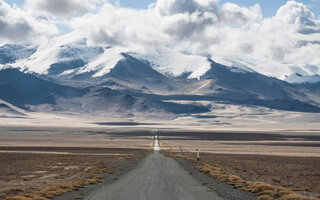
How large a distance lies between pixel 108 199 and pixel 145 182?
8.56m

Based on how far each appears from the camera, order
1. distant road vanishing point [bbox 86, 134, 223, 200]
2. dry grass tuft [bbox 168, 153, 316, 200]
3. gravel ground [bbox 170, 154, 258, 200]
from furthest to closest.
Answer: gravel ground [bbox 170, 154, 258, 200]
distant road vanishing point [bbox 86, 134, 223, 200]
dry grass tuft [bbox 168, 153, 316, 200]

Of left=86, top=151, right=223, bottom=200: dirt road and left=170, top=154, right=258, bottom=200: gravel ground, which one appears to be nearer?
left=86, top=151, right=223, bottom=200: dirt road

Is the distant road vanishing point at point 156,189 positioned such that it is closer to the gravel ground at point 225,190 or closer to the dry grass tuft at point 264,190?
the gravel ground at point 225,190

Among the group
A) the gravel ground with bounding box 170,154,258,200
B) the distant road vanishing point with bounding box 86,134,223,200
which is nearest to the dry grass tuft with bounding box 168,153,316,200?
the gravel ground with bounding box 170,154,258,200

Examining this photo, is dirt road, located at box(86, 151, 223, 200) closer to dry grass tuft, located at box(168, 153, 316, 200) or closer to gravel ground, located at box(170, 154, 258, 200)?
gravel ground, located at box(170, 154, 258, 200)

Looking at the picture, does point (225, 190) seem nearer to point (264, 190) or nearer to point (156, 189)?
point (264, 190)

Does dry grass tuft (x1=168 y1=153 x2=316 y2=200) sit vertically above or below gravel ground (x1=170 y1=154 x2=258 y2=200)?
above

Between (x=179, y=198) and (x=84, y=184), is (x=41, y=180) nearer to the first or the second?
(x=84, y=184)

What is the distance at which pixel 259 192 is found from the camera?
2877 centimetres

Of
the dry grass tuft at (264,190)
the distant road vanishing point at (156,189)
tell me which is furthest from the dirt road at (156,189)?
the dry grass tuft at (264,190)

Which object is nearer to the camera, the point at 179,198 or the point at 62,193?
the point at 179,198

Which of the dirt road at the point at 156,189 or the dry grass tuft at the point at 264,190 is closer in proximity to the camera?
the dry grass tuft at the point at 264,190

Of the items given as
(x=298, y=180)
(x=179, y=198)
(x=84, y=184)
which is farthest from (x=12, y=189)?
(x=298, y=180)

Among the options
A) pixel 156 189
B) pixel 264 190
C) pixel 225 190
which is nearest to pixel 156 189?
pixel 156 189
